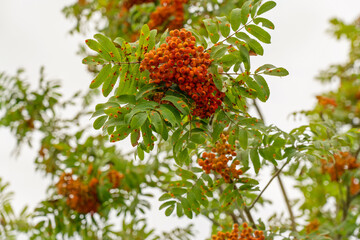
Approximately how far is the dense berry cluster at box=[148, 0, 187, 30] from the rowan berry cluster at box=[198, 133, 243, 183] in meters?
1.70

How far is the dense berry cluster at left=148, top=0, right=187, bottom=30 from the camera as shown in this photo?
10.9 feet

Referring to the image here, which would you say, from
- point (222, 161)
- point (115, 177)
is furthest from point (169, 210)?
point (115, 177)

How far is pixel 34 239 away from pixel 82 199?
845 millimetres

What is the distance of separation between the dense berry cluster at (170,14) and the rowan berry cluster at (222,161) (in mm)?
1701

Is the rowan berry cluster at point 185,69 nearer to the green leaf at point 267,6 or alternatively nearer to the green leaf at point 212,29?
the green leaf at point 212,29

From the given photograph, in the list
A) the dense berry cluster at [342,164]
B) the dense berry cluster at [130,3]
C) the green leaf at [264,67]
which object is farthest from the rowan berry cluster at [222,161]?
the dense berry cluster at [130,3]

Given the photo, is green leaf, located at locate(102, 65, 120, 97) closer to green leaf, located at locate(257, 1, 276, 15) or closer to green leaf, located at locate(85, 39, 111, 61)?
green leaf, located at locate(85, 39, 111, 61)

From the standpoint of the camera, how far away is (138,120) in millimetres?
1431

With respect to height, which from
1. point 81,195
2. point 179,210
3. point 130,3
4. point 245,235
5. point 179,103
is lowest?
point 245,235

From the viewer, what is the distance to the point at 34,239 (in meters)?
3.61

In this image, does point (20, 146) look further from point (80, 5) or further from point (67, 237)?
point (80, 5)

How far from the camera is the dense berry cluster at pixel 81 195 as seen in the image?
10.6 ft

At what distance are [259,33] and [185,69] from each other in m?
0.45

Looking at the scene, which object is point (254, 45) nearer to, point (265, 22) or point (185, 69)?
point (265, 22)
